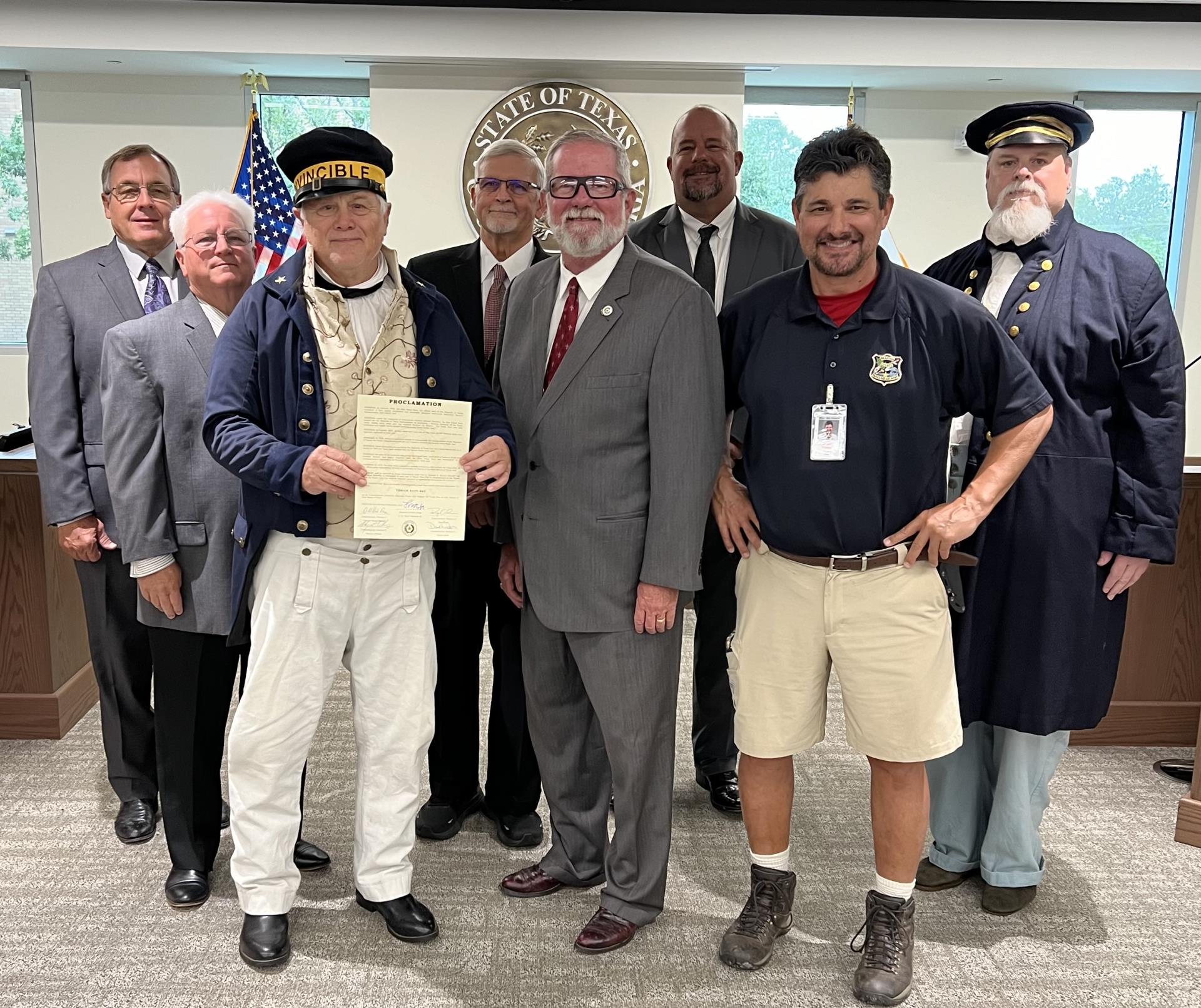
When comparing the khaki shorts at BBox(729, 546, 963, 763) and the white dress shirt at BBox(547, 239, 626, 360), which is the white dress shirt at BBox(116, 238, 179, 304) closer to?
the white dress shirt at BBox(547, 239, 626, 360)

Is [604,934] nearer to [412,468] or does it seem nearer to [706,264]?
[412,468]

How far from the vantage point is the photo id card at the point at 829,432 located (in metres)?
2.21

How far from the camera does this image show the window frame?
6.79 m

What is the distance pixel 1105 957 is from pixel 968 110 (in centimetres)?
598

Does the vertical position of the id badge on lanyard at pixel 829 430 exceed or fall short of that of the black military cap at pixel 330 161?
it falls short

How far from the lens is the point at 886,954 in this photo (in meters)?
2.38

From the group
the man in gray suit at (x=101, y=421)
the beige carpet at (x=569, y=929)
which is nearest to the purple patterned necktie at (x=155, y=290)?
the man in gray suit at (x=101, y=421)

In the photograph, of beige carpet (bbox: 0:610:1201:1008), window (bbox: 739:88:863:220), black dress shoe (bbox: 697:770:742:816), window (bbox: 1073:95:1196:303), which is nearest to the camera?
beige carpet (bbox: 0:610:1201:1008)

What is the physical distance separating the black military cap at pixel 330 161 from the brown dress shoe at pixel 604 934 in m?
1.79

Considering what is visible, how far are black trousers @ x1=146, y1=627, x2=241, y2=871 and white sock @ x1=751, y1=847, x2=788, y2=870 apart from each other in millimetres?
1372

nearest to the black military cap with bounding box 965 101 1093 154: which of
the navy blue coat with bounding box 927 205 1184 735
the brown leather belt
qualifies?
the navy blue coat with bounding box 927 205 1184 735

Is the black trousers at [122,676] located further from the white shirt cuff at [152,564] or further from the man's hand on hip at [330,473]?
the man's hand on hip at [330,473]

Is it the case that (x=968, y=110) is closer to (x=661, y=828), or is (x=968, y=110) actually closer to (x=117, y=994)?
(x=661, y=828)

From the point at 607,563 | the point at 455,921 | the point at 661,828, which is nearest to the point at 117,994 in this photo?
the point at 455,921
